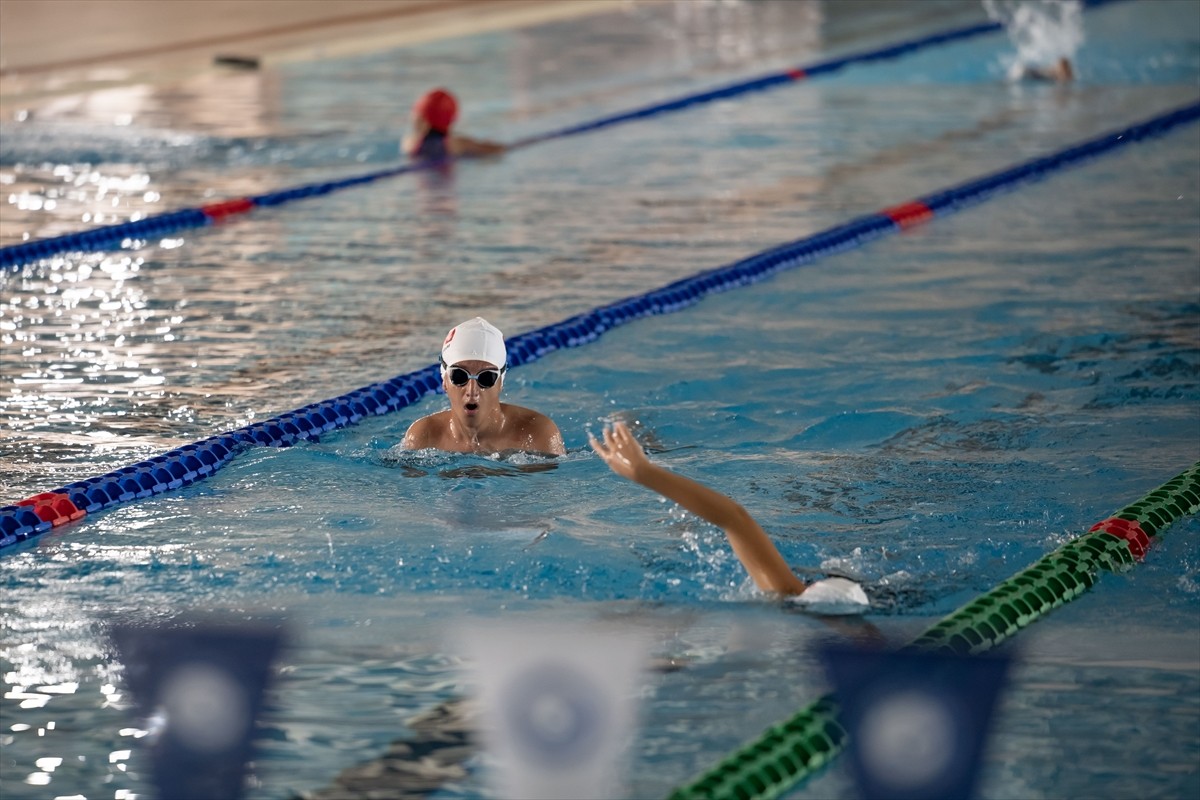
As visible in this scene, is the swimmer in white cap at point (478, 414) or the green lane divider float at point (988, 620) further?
the swimmer in white cap at point (478, 414)

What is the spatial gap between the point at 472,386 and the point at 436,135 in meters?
5.77

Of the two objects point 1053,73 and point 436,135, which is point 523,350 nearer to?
point 436,135

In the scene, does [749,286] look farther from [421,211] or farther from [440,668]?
[440,668]

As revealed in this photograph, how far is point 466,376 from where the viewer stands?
163 inches

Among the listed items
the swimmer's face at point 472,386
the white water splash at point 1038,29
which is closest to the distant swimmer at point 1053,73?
the white water splash at point 1038,29

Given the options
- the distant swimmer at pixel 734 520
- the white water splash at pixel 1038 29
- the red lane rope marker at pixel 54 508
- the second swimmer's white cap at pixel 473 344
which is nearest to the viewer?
the distant swimmer at pixel 734 520

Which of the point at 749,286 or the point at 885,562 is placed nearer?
the point at 885,562

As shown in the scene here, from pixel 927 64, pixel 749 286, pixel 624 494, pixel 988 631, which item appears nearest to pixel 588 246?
pixel 749 286

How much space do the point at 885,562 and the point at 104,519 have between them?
1.80 meters

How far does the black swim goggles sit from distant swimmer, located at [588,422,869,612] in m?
0.97

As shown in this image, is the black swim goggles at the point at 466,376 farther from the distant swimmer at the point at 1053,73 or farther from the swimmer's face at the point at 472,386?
the distant swimmer at the point at 1053,73

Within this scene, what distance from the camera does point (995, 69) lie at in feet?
43.3

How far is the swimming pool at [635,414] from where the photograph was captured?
292cm

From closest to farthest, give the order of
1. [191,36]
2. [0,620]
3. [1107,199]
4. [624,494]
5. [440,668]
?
[440,668]
[0,620]
[624,494]
[1107,199]
[191,36]
